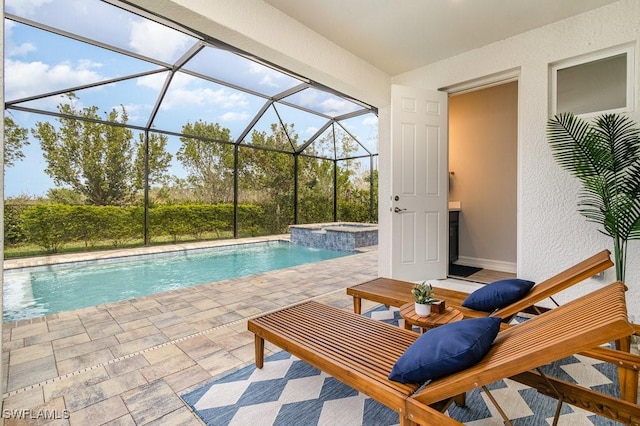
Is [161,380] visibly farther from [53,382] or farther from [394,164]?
[394,164]

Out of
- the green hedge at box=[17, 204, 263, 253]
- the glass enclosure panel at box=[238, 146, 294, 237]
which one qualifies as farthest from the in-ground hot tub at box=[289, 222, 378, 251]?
the green hedge at box=[17, 204, 263, 253]

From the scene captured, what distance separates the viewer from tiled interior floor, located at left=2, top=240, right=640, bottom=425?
5.99ft

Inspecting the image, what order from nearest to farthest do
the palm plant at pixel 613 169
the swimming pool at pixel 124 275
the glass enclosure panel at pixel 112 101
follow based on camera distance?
the palm plant at pixel 613 169 → the swimming pool at pixel 124 275 → the glass enclosure panel at pixel 112 101

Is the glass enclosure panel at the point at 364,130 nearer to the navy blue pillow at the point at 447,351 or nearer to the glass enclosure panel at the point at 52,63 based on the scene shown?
the glass enclosure panel at the point at 52,63

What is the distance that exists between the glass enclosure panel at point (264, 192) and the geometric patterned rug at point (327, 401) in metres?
8.51

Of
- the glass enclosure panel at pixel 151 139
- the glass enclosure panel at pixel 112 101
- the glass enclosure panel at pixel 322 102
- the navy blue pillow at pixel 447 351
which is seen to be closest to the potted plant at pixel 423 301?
the navy blue pillow at pixel 447 351

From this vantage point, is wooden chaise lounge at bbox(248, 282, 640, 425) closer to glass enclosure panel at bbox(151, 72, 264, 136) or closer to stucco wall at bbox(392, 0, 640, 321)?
stucco wall at bbox(392, 0, 640, 321)

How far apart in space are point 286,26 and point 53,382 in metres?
3.54

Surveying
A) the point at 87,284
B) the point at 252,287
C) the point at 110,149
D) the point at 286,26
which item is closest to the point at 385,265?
the point at 252,287

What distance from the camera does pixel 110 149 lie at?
802 cm

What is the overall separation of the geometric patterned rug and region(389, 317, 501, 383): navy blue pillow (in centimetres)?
56

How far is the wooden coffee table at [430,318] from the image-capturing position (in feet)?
6.67

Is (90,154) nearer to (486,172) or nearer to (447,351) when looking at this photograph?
(486,172)

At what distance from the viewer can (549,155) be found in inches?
129
